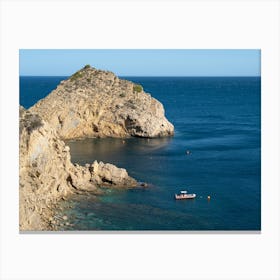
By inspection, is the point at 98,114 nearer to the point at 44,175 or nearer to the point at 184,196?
the point at 184,196

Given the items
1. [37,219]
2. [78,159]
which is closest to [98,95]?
[78,159]

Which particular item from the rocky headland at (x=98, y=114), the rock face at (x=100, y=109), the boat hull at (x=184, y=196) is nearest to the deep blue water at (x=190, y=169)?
the boat hull at (x=184, y=196)

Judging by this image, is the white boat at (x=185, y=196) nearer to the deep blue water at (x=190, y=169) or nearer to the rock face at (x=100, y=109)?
the deep blue water at (x=190, y=169)

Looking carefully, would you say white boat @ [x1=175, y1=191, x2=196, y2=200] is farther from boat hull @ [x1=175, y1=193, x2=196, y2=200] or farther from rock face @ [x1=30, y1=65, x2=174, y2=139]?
rock face @ [x1=30, y1=65, x2=174, y2=139]

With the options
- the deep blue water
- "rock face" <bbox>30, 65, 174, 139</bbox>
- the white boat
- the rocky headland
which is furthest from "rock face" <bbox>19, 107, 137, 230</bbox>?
"rock face" <bbox>30, 65, 174, 139</bbox>
